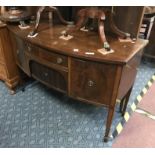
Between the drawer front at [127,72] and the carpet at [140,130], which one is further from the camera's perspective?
the carpet at [140,130]

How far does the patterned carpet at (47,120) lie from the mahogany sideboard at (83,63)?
0.21 metres

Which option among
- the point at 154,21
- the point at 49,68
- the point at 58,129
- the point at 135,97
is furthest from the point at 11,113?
the point at 154,21

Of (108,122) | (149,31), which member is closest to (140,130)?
(108,122)

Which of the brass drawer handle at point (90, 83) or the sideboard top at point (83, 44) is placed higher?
the sideboard top at point (83, 44)

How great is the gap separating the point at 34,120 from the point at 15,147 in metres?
0.28

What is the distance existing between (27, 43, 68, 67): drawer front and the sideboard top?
46 millimetres

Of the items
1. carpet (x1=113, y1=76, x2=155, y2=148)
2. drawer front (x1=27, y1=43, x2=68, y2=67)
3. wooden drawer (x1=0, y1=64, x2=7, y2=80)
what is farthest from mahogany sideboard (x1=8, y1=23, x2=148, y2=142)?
wooden drawer (x1=0, y1=64, x2=7, y2=80)

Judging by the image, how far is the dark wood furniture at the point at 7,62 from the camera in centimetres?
160

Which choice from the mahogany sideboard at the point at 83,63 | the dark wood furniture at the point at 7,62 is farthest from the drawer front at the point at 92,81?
the dark wood furniture at the point at 7,62

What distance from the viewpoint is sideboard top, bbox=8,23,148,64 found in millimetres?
1031

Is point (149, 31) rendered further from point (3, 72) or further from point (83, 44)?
point (3, 72)

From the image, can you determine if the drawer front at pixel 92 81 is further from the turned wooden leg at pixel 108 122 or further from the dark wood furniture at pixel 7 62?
the dark wood furniture at pixel 7 62

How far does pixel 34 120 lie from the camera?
1587 mm

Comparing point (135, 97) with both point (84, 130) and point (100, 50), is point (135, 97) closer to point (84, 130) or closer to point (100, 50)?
point (84, 130)
